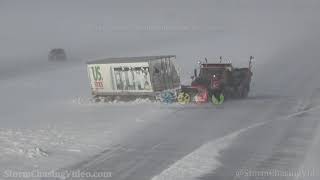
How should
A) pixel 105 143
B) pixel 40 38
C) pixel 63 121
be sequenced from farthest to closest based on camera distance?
1. pixel 40 38
2. pixel 63 121
3. pixel 105 143

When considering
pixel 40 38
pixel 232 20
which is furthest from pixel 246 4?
pixel 40 38

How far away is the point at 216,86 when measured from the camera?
27.3 meters

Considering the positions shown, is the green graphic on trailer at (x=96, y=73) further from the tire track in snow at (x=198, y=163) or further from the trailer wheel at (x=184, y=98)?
the tire track in snow at (x=198, y=163)

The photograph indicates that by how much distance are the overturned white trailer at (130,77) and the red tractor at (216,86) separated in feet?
4.88

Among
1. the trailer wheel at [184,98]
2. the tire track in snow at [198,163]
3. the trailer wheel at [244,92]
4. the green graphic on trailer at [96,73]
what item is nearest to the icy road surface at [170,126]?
the tire track in snow at [198,163]

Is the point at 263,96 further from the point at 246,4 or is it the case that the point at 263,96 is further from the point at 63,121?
the point at 246,4

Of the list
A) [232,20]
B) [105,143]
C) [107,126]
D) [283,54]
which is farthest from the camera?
[232,20]

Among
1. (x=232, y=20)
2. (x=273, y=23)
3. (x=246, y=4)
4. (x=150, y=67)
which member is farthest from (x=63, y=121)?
(x=246, y=4)

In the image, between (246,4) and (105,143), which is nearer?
(105,143)

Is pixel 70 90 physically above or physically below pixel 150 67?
below

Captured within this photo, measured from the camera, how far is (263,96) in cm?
2942

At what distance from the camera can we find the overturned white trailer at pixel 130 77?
2831 centimetres

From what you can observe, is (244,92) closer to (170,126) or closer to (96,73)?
(96,73)

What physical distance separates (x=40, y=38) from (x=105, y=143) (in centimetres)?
7085
